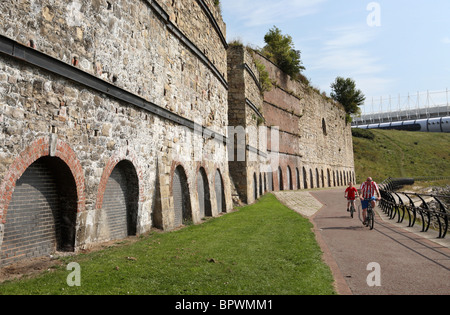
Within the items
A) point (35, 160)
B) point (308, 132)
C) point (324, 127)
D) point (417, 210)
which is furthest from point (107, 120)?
point (324, 127)

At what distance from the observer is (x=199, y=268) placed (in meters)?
5.81

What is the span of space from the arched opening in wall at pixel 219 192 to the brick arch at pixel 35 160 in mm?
8846

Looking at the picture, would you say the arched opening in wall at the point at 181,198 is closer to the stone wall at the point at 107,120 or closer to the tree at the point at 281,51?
the stone wall at the point at 107,120

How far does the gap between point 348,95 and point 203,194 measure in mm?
41757

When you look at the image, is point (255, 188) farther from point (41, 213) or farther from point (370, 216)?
point (41, 213)

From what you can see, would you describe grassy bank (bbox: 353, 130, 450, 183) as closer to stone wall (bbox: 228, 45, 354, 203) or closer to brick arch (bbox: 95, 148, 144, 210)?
stone wall (bbox: 228, 45, 354, 203)

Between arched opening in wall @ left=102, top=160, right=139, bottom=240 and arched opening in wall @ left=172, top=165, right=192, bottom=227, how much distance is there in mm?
2403

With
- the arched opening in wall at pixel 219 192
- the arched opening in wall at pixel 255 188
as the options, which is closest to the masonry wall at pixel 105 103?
the arched opening in wall at pixel 219 192

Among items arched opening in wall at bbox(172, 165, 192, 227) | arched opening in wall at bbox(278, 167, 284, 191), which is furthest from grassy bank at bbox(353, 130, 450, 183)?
arched opening in wall at bbox(172, 165, 192, 227)

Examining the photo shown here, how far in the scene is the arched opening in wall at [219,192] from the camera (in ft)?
49.9

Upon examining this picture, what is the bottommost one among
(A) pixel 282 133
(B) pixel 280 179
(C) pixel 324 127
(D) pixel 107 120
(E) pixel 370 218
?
(E) pixel 370 218

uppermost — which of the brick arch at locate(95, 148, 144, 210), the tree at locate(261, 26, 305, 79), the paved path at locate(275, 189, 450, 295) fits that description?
the tree at locate(261, 26, 305, 79)

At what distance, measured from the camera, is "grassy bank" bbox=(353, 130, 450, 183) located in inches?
2394

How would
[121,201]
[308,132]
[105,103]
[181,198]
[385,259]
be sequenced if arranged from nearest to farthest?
[385,259] < [105,103] < [121,201] < [181,198] < [308,132]
